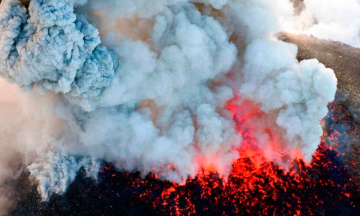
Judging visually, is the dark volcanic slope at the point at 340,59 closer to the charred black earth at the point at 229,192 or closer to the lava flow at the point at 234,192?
the charred black earth at the point at 229,192

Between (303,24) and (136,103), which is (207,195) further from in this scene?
(303,24)

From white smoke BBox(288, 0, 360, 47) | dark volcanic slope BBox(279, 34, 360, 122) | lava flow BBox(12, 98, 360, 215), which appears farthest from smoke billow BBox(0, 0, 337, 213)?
white smoke BBox(288, 0, 360, 47)

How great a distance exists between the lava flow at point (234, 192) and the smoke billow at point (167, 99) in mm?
542

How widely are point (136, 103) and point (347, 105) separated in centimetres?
1199

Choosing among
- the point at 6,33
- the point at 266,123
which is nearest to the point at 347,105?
the point at 266,123

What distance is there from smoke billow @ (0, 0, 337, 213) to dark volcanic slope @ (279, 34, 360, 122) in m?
4.42

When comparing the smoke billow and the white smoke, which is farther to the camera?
the white smoke

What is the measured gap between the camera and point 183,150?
15.5m

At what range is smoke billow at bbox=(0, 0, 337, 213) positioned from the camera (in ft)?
47.8

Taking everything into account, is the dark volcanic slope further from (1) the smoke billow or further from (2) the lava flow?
(1) the smoke billow

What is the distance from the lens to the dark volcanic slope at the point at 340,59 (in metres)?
18.8

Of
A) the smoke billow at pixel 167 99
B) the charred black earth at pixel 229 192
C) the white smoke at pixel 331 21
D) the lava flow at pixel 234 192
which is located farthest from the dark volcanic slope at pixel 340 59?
the smoke billow at pixel 167 99

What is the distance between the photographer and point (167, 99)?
16062 mm

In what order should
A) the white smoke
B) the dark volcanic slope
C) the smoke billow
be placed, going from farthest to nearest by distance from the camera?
the white smoke < the dark volcanic slope < the smoke billow
